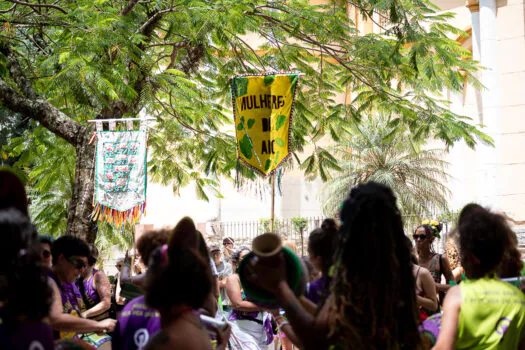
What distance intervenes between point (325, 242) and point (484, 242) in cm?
100

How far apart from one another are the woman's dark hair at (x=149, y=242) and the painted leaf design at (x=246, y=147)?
5.12 metres

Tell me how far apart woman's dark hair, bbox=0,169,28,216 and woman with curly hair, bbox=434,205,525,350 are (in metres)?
2.11

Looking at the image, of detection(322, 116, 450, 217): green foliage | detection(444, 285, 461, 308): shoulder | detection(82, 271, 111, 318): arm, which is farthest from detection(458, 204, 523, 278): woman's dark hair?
detection(322, 116, 450, 217): green foliage

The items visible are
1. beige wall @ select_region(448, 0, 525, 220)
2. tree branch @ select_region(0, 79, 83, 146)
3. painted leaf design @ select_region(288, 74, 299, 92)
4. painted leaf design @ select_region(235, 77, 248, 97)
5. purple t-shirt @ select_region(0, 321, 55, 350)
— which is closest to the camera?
purple t-shirt @ select_region(0, 321, 55, 350)

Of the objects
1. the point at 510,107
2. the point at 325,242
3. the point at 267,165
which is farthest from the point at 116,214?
the point at 510,107

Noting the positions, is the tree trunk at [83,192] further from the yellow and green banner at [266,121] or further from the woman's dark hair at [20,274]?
the woman's dark hair at [20,274]

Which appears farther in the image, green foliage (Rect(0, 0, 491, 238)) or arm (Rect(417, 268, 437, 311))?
green foliage (Rect(0, 0, 491, 238))

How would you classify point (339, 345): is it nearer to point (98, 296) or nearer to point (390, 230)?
point (390, 230)

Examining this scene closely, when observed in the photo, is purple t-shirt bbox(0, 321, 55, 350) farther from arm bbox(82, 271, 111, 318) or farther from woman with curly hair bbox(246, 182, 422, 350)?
arm bbox(82, 271, 111, 318)

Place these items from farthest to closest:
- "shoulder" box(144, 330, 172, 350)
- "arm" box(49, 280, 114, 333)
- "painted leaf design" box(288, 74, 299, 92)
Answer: "painted leaf design" box(288, 74, 299, 92) → "arm" box(49, 280, 114, 333) → "shoulder" box(144, 330, 172, 350)

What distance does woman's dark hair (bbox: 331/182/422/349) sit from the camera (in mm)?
2844

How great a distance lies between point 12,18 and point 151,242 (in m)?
6.87

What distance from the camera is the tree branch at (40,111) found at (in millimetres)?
10203

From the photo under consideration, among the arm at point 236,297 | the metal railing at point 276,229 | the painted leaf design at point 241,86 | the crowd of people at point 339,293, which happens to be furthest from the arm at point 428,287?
the metal railing at point 276,229
